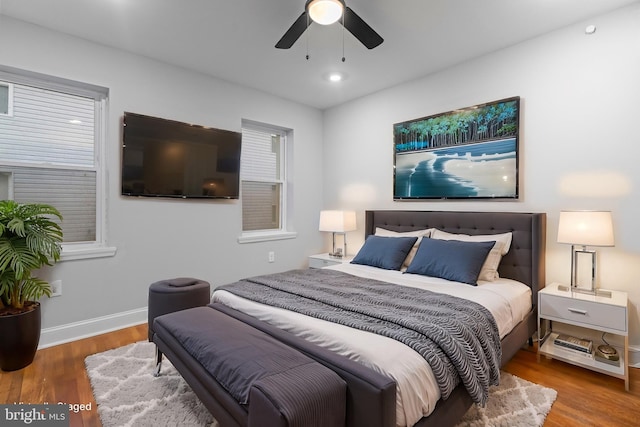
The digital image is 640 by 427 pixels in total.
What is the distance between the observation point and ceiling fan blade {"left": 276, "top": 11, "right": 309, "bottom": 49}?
2.03 metres

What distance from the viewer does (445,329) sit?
1.65 meters

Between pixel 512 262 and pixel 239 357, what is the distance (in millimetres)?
2550

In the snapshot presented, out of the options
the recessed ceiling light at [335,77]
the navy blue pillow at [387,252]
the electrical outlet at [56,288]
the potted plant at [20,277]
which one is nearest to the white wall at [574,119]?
the navy blue pillow at [387,252]

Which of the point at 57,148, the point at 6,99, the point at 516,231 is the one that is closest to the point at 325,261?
the point at 516,231

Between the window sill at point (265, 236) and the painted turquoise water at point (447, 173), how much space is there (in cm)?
156

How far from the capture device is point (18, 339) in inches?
88.8

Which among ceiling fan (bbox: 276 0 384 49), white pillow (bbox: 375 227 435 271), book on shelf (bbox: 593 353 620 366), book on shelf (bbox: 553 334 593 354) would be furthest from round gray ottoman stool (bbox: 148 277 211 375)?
book on shelf (bbox: 593 353 620 366)

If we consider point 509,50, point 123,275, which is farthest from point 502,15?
point 123,275

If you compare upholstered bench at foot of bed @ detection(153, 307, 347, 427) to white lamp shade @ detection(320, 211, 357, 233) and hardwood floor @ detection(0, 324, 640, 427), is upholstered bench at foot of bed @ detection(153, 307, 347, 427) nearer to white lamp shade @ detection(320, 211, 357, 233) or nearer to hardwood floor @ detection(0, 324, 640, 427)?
hardwood floor @ detection(0, 324, 640, 427)

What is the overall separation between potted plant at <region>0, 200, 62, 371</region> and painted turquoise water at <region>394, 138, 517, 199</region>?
340cm

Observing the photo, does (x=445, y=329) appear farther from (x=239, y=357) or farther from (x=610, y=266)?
(x=610, y=266)

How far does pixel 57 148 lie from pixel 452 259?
3.63 metres

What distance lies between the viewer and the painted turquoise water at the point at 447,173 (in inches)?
121

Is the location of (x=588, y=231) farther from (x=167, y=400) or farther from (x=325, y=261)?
(x=167, y=400)
